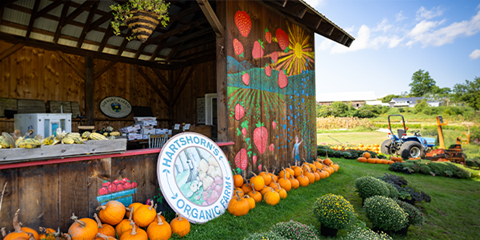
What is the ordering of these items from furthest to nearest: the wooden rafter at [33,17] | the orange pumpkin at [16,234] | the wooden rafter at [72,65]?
the wooden rafter at [72,65] → the wooden rafter at [33,17] → the orange pumpkin at [16,234]

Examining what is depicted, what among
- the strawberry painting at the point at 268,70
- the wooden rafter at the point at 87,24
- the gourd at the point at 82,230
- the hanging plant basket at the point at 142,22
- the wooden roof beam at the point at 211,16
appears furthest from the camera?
the wooden rafter at the point at 87,24

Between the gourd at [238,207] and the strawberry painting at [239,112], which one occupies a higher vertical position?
the strawberry painting at [239,112]

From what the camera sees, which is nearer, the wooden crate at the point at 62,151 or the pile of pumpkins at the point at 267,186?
the wooden crate at the point at 62,151

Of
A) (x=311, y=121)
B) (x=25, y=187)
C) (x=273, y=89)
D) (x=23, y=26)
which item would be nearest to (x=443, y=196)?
(x=311, y=121)

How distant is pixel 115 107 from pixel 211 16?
21.2 ft

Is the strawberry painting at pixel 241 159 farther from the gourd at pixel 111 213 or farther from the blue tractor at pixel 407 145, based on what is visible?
the blue tractor at pixel 407 145

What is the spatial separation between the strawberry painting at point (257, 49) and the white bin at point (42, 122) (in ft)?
12.4

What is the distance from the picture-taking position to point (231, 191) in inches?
148

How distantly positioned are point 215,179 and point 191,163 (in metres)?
0.49

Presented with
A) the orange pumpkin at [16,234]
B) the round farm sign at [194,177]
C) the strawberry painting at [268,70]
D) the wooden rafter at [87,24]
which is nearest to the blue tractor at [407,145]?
the strawberry painting at [268,70]

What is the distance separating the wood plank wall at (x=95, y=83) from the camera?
272 inches

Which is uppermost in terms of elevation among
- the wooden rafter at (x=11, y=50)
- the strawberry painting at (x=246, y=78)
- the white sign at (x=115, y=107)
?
the wooden rafter at (x=11, y=50)

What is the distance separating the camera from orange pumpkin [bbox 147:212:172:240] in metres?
2.51

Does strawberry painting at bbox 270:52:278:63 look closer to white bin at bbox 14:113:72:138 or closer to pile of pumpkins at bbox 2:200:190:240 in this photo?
pile of pumpkins at bbox 2:200:190:240
